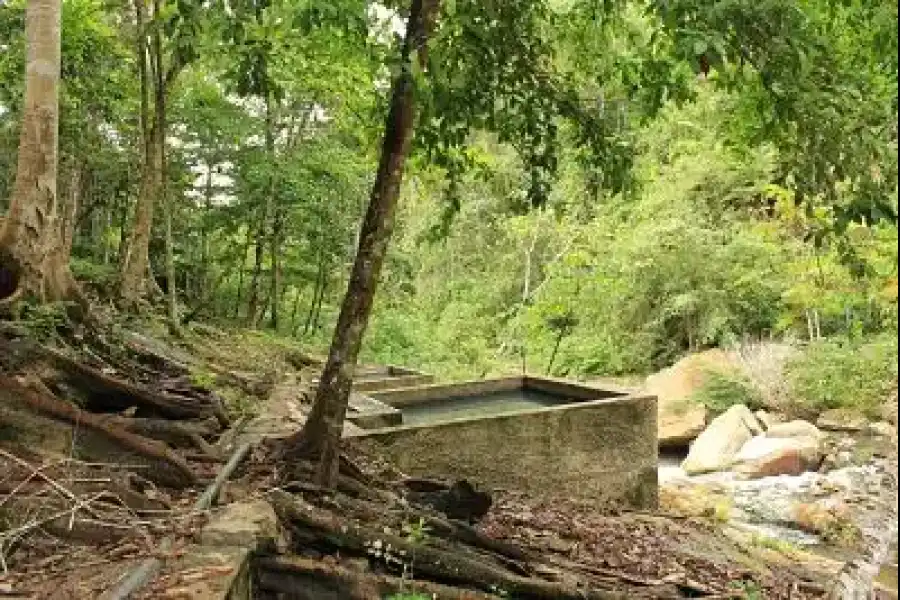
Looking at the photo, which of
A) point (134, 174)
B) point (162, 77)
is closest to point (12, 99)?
point (162, 77)

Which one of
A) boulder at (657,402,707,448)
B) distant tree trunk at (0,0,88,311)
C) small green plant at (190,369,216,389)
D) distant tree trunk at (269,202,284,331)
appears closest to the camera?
distant tree trunk at (0,0,88,311)

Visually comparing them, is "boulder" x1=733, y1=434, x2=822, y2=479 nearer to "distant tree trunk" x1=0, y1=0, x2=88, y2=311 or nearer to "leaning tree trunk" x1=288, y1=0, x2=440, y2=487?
"leaning tree trunk" x1=288, y1=0, x2=440, y2=487

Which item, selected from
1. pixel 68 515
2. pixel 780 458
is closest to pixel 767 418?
pixel 780 458

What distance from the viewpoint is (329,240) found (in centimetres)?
1864

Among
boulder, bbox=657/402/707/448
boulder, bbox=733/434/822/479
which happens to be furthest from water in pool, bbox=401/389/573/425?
boulder, bbox=657/402/707/448

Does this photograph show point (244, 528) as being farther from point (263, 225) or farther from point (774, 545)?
point (263, 225)

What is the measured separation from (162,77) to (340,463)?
27.5 feet

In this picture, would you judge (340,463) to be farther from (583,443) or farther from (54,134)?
(583,443)

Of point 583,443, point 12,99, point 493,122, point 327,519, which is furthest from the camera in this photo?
point 12,99

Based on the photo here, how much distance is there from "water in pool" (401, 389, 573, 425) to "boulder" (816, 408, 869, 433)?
8634 millimetres

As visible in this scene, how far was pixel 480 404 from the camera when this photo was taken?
41.4ft

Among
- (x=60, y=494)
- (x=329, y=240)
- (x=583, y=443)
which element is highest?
(x=329, y=240)

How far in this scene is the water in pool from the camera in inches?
460

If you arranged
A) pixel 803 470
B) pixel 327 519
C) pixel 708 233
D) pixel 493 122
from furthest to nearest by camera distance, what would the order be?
pixel 708 233, pixel 803 470, pixel 493 122, pixel 327 519
